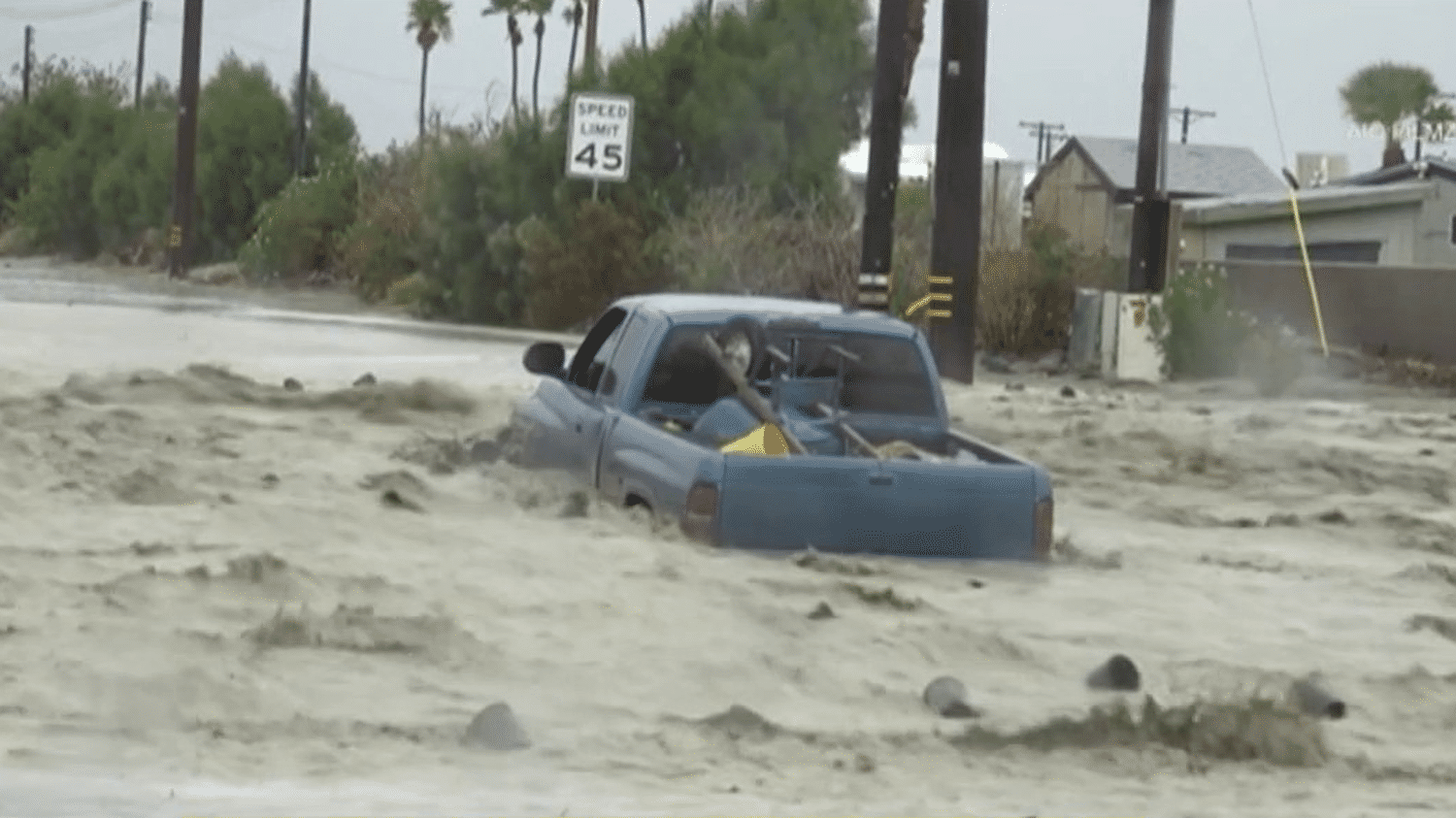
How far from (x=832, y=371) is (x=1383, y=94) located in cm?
7089

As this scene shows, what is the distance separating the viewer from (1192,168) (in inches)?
3312

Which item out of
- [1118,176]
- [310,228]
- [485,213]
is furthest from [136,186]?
[485,213]

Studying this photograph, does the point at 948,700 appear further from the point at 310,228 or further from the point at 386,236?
the point at 310,228

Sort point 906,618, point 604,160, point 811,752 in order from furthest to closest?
point 604,160
point 906,618
point 811,752

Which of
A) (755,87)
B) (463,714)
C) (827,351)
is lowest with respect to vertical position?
(463,714)

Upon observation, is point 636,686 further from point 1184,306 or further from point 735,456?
point 1184,306

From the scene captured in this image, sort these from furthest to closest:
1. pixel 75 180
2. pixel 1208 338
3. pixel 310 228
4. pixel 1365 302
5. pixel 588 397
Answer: pixel 75 180 < pixel 310 228 < pixel 1365 302 < pixel 1208 338 < pixel 588 397

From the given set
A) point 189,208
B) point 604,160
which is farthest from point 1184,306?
point 189,208

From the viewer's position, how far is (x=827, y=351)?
563 inches

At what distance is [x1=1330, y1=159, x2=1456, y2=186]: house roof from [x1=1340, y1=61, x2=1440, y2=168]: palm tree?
21298 millimetres

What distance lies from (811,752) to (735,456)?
3519mm

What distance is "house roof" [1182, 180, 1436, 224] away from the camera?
50.2m

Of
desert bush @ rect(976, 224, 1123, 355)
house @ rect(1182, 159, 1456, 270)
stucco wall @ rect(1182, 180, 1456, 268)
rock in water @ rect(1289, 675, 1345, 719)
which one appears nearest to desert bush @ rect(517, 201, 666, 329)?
desert bush @ rect(976, 224, 1123, 355)

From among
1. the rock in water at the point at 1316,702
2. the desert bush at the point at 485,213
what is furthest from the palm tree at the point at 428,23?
the rock in water at the point at 1316,702
